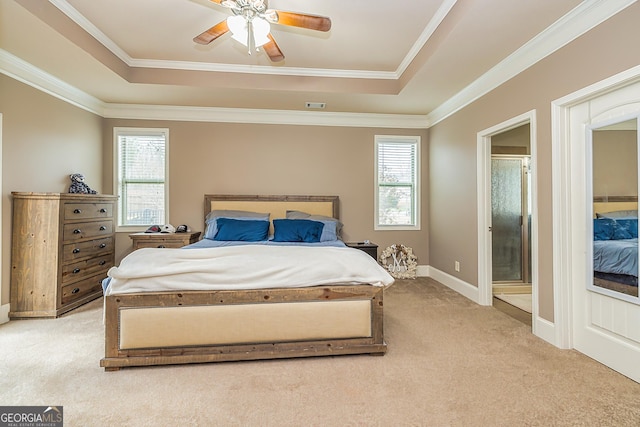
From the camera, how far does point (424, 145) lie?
503 cm

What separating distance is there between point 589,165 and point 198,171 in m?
4.64

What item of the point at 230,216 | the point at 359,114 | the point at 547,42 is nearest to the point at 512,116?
the point at 547,42

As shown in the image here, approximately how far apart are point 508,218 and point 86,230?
5.85 meters

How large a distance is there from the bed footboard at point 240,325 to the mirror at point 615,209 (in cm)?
167

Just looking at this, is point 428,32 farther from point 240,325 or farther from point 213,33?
point 240,325

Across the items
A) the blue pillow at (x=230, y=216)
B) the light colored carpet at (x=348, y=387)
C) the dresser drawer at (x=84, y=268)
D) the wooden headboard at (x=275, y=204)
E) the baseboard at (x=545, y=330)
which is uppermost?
the wooden headboard at (x=275, y=204)

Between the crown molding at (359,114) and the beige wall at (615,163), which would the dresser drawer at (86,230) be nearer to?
the crown molding at (359,114)

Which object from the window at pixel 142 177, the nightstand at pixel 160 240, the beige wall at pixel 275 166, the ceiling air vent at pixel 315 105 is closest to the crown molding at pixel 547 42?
the beige wall at pixel 275 166

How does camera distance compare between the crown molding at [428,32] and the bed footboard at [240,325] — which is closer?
the bed footboard at [240,325]

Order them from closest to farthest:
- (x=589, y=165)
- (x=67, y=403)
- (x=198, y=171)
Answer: (x=67, y=403)
(x=589, y=165)
(x=198, y=171)

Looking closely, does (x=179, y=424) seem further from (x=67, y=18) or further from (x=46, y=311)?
(x=67, y=18)

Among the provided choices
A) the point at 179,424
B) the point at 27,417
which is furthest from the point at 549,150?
the point at 27,417

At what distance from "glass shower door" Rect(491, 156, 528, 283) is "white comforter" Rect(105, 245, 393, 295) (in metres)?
3.29

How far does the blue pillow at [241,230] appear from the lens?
3.99 m
